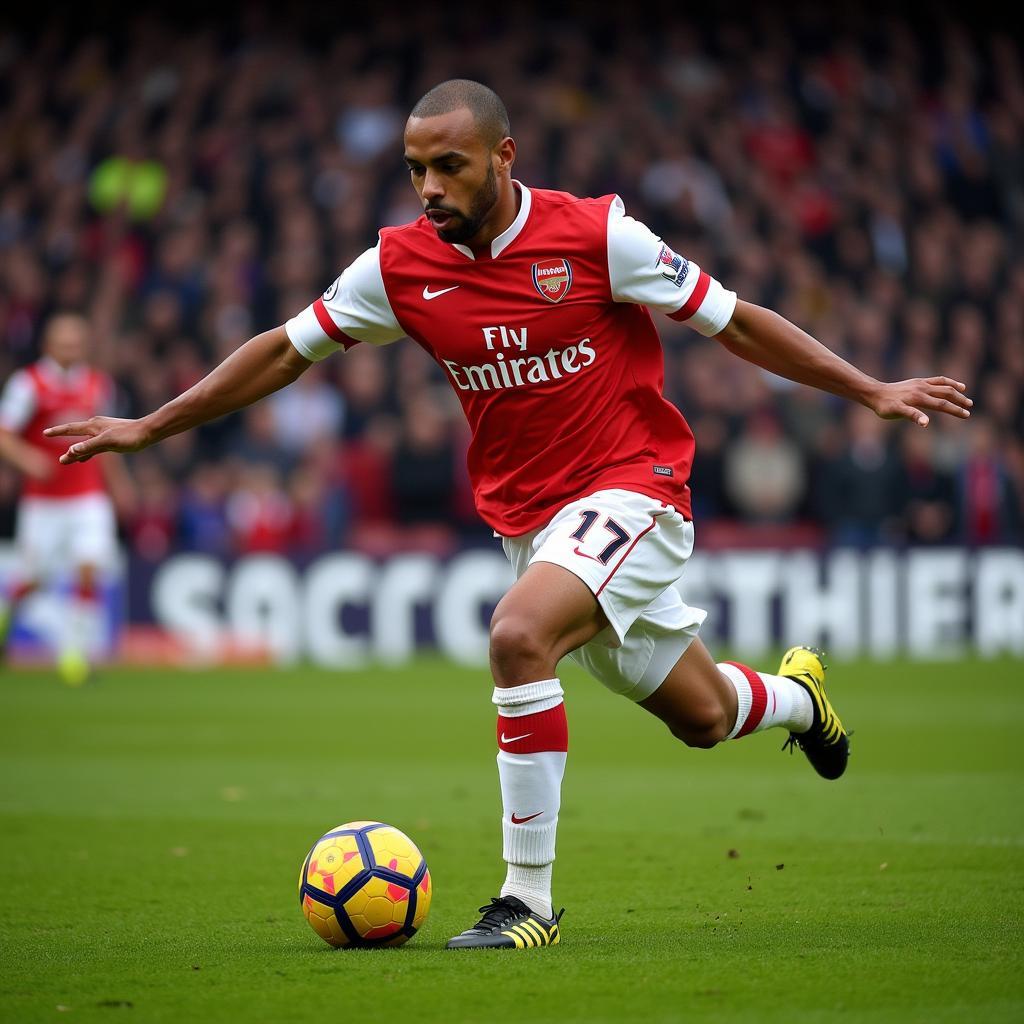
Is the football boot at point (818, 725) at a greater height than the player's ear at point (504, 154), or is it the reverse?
the player's ear at point (504, 154)

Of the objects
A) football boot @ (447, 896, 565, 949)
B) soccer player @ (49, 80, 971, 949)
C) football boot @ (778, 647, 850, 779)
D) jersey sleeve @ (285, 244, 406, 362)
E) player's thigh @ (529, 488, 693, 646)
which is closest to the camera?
football boot @ (447, 896, 565, 949)

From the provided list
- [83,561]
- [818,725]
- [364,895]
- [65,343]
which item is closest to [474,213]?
[364,895]

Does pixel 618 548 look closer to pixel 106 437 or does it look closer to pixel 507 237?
pixel 507 237

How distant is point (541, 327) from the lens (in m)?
5.25

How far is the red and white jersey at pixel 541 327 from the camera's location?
5277 millimetres

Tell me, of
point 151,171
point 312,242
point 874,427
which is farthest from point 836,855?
point 151,171

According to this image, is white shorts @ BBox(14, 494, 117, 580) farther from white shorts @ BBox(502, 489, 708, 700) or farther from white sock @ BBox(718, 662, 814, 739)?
white shorts @ BBox(502, 489, 708, 700)

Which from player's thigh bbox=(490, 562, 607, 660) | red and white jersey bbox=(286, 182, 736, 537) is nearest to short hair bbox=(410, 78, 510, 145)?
red and white jersey bbox=(286, 182, 736, 537)

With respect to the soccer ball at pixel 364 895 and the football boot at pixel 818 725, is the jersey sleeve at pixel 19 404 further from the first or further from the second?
the soccer ball at pixel 364 895

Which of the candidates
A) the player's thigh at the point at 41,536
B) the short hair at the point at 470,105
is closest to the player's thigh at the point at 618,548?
the short hair at the point at 470,105

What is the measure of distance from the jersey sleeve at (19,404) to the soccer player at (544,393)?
8.56 meters

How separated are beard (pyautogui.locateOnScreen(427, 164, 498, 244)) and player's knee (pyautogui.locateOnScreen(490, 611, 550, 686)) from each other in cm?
113

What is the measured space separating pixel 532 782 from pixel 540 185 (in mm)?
15911

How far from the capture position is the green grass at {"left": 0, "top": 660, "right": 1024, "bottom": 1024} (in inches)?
168
